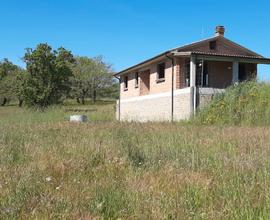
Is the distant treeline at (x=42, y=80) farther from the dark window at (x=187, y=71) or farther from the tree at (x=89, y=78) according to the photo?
the dark window at (x=187, y=71)

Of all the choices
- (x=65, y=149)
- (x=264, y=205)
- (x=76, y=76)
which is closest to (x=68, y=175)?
(x=65, y=149)

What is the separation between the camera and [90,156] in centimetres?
772

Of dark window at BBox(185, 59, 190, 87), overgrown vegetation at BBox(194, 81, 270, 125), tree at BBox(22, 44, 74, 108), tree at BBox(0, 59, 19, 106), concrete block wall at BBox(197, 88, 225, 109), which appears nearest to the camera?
overgrown vegetation at BBox(194, 81, 270, 125)

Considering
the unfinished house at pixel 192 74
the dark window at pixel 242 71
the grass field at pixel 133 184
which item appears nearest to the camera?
the grass field at pixel 133 184

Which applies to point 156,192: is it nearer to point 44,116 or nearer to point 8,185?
point 8,185

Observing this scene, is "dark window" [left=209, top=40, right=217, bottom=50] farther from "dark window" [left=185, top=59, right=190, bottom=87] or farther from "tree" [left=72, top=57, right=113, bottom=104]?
"tree" [left=72, top=57, right=113, bottom=104]

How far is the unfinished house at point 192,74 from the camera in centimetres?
2688

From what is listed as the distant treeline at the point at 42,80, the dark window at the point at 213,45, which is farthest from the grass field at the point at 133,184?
the distant treeline at the point at 42,80

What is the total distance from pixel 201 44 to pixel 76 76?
5910 cm

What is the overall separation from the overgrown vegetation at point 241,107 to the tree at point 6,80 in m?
67.2

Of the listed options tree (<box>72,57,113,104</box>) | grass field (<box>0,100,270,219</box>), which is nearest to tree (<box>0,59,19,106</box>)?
tree (<box>72,57,113,104</box>)

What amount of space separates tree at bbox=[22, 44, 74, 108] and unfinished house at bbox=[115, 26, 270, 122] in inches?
1358

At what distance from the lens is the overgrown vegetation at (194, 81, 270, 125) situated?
70.3 ft

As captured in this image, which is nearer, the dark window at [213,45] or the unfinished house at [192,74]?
the unfinished house at [192,74]
